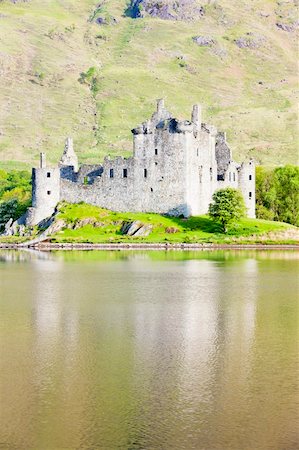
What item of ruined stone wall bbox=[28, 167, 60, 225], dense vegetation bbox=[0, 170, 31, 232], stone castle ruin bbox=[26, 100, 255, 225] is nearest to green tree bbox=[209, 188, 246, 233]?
stone castle ruin bbox=[26, 100, 255, 225]

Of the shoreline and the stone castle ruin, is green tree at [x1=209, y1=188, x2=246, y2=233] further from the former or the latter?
the stone castle ruin

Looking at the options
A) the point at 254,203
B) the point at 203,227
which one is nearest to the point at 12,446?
the point at 203,227

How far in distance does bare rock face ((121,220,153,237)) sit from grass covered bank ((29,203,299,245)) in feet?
1.52

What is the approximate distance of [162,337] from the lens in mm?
40406

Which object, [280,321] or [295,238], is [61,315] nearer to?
[280,321]

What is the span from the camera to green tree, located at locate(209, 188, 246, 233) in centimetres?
9806

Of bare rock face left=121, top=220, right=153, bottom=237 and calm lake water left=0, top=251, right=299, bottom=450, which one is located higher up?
bare rock face left=121, top=220, right=153, bottom=237

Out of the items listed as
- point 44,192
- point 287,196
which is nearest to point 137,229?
point 44,192

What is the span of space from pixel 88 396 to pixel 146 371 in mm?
3877

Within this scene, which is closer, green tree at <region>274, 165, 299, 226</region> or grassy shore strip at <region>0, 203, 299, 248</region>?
grassy shore strip at <region>0, 203, 299, 248</region>

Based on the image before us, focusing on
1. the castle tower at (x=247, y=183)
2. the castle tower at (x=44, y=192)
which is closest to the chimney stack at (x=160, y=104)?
the castle tower at (x=247, y=183)

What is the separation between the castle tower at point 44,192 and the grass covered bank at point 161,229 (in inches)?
100

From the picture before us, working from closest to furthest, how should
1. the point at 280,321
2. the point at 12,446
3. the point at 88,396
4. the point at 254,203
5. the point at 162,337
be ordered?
1. the point at 12,446
2. the point at 88,396
3. the point at 162,337
4. the point at 280,321
5. the point at 254,203

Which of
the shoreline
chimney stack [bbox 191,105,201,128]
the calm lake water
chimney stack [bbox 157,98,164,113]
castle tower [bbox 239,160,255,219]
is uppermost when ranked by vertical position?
chimney stack [bbox 157,98,164,113]
